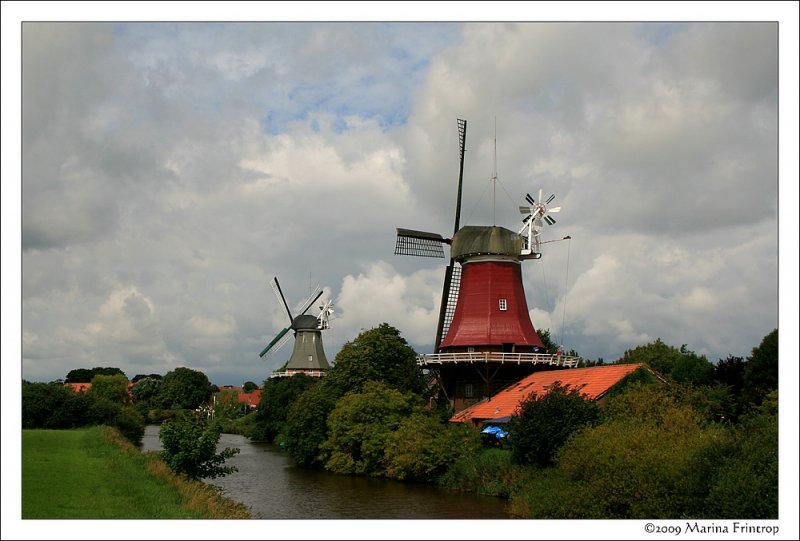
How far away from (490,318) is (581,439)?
1406cm

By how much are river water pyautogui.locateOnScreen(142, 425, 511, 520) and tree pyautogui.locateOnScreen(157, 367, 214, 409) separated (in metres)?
53.6

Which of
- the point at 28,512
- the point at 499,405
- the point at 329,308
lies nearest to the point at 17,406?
the point at 28,512

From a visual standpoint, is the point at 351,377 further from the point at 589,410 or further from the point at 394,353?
the point at 589,410

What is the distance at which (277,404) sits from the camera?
51781mm

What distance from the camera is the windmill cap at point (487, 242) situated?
118 ft

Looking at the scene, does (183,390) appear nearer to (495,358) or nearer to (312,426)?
(312,426)

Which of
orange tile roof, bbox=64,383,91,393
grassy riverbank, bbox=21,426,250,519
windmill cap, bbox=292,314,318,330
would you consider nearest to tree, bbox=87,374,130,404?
orange tile roof, bbox=64,383,91,393

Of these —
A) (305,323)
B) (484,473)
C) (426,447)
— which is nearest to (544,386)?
(426,447)

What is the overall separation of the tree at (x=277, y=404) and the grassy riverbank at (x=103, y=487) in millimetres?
23116

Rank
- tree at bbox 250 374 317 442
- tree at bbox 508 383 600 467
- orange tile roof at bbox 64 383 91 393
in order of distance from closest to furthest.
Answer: tree at bbox 508 383 600 467
orange tile roof at bbox 64 383 91 393
tree at bbox 250 374 317 442

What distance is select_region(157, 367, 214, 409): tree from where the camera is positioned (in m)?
85.4

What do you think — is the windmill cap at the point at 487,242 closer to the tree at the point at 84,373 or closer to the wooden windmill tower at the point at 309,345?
the wooden windmill tower at the point at 309,345

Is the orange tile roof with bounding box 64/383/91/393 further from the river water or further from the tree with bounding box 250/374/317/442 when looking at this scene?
the tree with bounding box 250/374/317/442

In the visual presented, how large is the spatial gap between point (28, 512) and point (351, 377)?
877 inches
